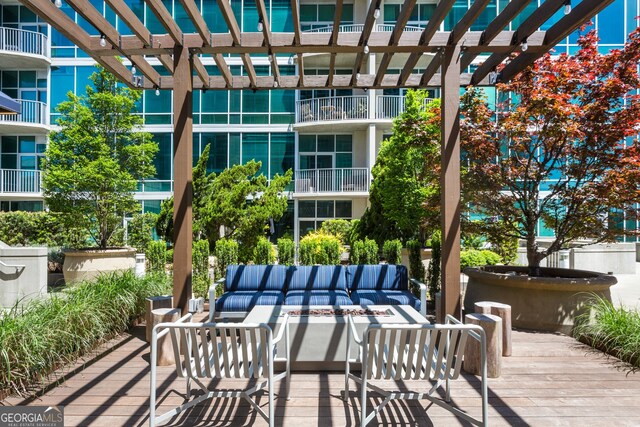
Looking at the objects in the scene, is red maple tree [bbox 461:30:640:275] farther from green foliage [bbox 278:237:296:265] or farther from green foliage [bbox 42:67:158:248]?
green foliage [bbox 42:67:158:248]

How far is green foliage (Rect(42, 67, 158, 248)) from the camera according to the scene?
10.2 m

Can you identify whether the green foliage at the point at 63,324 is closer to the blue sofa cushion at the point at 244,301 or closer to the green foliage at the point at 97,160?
the blue sofa cushion at the point at 244,301

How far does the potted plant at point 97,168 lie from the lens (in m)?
10.1

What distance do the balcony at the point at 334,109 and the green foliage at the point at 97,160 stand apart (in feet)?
22.8

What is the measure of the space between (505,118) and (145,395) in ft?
18.7

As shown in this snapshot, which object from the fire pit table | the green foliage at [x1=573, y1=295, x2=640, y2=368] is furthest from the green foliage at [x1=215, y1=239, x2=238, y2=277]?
the green foliage at [x1=573, y1=295, x2=640, y2=368]

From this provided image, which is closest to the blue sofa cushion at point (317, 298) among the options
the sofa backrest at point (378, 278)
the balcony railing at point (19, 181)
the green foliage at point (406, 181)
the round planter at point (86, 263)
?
the sofa backrest at point (378, 278)

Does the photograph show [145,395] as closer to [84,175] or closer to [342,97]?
[84,175]

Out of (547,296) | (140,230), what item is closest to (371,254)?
(547,296)

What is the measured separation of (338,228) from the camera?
15.6m

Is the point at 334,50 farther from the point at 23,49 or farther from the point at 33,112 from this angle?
the point at 23,49

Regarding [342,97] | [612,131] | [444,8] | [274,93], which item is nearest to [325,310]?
[444,8]

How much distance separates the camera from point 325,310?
15.5 ft

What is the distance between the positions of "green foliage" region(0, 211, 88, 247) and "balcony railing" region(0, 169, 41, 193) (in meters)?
2.48
